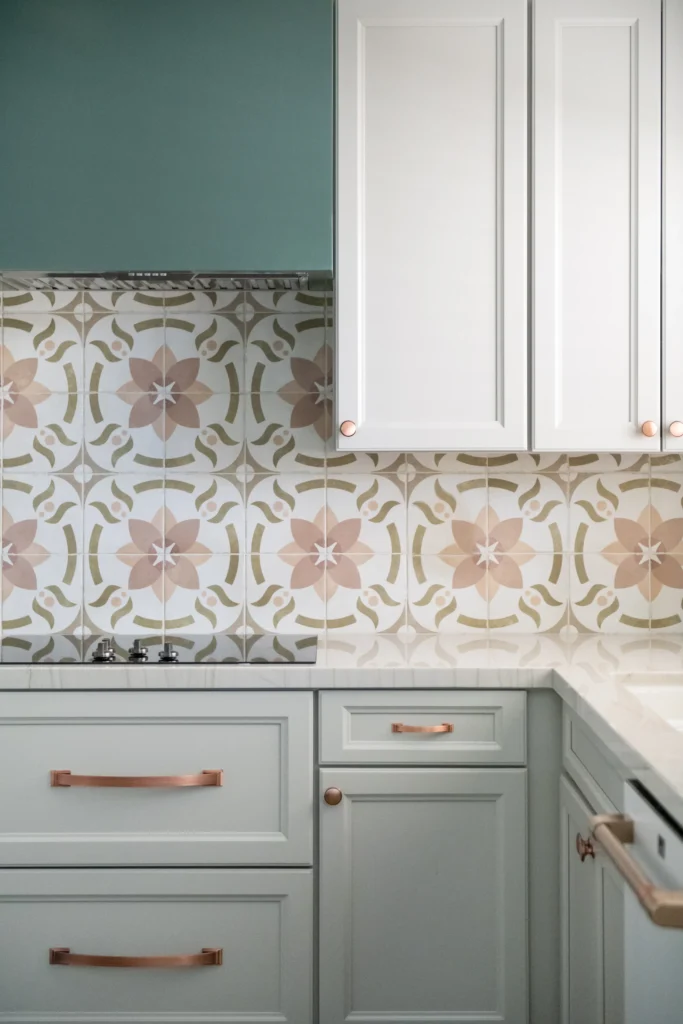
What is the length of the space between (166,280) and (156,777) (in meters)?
1.07

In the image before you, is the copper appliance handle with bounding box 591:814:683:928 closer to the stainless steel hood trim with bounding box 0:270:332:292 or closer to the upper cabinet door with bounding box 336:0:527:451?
the upper cabinet door with bounding box 336:0:527:451

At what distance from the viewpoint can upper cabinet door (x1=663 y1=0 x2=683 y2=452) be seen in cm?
188

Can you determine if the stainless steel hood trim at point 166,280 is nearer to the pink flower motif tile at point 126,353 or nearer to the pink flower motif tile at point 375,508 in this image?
the pink flower motif tile at point 126,353

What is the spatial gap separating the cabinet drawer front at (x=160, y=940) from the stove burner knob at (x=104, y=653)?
42cm

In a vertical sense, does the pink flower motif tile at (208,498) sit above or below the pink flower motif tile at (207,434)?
below

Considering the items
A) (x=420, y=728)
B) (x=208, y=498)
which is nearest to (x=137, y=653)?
(x=208, y=498)

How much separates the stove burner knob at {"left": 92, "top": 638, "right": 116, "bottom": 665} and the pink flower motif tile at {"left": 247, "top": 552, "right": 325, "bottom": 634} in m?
0.42

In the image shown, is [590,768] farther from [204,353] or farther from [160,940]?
[204,353]

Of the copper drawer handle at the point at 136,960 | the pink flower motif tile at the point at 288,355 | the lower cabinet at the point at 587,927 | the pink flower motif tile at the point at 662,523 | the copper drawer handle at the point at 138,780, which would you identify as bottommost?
the copper drawer handle at the point at 136,960

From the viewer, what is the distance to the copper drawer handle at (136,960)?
5.71ft

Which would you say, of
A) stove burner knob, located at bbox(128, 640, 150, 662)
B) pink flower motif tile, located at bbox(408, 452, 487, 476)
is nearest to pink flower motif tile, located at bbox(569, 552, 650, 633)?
pink flower motif tile, located at bbox(408, 452, 487, 476)

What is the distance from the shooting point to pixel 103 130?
1.87m

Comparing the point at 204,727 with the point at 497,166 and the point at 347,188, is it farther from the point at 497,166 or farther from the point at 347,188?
the point at 497,166

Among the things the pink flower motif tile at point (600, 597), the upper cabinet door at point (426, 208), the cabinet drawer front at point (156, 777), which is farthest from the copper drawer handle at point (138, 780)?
the pink flower motif tile at point (600, 597)
